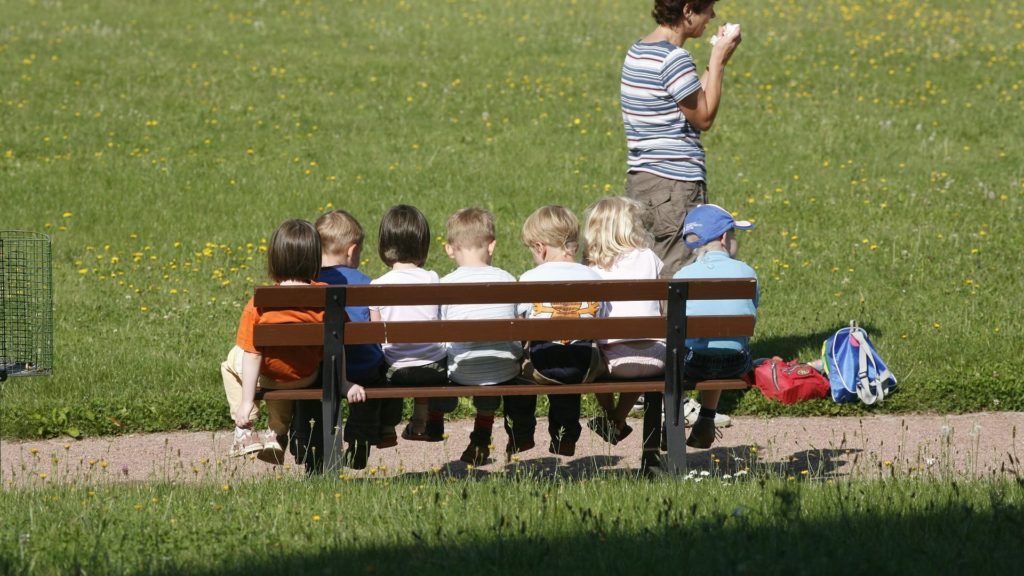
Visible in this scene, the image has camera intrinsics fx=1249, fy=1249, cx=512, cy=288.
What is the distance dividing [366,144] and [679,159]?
6908 millimetres

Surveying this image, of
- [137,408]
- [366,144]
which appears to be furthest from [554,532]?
[366,144]

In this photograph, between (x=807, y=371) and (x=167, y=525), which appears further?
(x=807, y=371)

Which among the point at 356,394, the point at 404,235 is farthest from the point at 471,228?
the point at 356,394

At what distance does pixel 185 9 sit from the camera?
1964 cm

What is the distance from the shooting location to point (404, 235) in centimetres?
559

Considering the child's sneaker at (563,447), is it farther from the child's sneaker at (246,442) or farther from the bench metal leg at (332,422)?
the child's sneaker at (246,442)

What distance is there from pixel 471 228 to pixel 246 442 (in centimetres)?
133

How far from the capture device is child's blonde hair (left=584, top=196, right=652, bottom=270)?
227 inches

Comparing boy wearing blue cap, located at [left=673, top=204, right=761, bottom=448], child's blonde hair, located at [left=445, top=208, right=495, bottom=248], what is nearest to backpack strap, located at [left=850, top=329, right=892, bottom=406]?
boy wearing blue cap, located at [left=673, top=204, right=761, bottom=448]

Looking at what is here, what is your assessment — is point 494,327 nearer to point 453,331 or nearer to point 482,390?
point 453,331

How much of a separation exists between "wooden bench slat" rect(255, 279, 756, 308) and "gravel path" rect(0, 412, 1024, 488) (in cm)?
104

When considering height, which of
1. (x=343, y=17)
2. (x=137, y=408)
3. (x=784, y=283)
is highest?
(x=343, y=17)

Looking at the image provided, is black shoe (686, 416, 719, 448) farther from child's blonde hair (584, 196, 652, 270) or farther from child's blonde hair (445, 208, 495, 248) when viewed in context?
child's blonde hair (445, 208, 495, 248)

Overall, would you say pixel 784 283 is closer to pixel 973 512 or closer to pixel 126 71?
pixel 973 512
